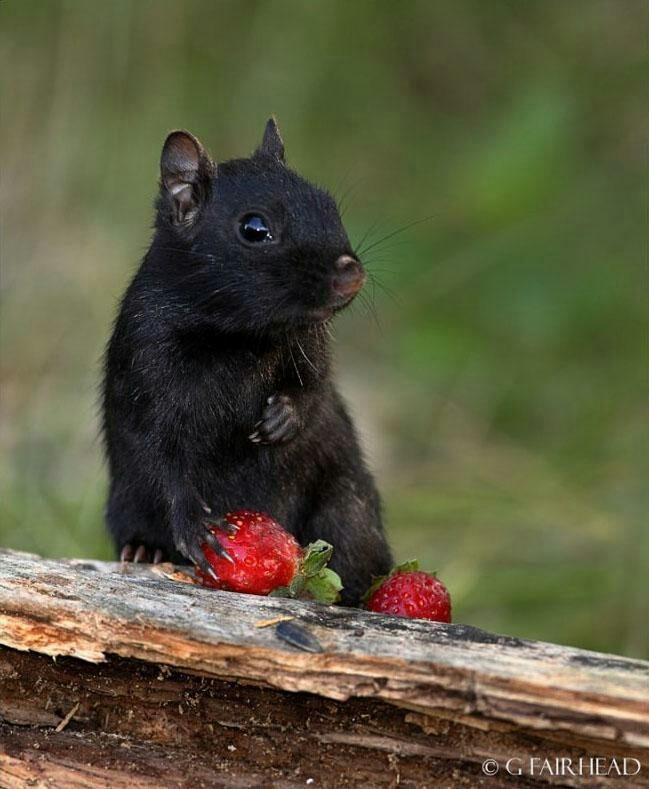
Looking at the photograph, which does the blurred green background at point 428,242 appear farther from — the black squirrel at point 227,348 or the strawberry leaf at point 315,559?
the strawberry leaf at point 315,559

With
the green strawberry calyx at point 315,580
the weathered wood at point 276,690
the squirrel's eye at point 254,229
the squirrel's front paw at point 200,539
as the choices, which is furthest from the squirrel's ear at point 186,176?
the weathered wood at point 276,690

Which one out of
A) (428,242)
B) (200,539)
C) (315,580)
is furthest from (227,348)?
(428,242)

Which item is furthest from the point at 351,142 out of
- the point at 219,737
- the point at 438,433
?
the point at 219,737

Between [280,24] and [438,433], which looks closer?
[438,433]

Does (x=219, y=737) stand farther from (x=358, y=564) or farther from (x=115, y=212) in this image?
(x=115, y=212)

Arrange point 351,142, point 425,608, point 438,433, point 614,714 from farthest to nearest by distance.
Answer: point 351,142 < point 438,433 < point 425,608 < point 614,714

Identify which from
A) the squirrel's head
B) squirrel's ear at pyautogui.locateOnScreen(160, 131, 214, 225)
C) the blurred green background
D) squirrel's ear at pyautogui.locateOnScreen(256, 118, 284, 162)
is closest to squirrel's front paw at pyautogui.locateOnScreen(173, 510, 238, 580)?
the squirrel's head
